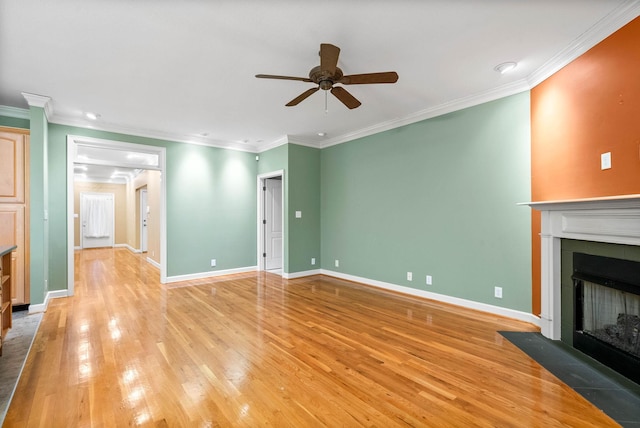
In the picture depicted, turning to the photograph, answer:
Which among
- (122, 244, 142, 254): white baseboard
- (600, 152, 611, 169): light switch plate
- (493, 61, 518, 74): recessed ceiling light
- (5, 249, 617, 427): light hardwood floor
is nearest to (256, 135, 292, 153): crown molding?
(5, 249, 617, 427): light hardwood floor

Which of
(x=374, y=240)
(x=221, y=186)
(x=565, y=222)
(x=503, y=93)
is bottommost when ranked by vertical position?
(x=374, y=240)

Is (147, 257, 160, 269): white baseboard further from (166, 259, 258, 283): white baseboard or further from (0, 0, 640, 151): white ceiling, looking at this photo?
(0, 0, 640, 151): white ceiling

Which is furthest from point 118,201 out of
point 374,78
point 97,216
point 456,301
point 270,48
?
point 456,301

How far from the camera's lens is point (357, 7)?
6.95 feet

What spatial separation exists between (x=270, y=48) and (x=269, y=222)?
426 centimetres

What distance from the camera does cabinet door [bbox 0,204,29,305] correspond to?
3.70 m

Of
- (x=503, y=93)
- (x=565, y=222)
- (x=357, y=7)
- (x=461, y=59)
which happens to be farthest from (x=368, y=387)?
(x=503, y=93)

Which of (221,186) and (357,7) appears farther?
(221,186)

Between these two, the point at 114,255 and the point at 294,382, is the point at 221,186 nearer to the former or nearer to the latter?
the point at 294,382

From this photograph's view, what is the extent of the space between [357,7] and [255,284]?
4358 mm

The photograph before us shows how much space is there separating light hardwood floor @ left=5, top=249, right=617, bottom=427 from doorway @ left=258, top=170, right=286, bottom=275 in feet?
7.84

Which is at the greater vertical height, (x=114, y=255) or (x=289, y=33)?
(x=289, y=33)

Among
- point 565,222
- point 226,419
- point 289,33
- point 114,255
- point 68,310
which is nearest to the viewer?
point 226,419

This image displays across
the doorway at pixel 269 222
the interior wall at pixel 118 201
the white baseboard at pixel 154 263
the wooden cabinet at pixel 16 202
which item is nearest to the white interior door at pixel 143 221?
the white baseboard at pixel 154 263
